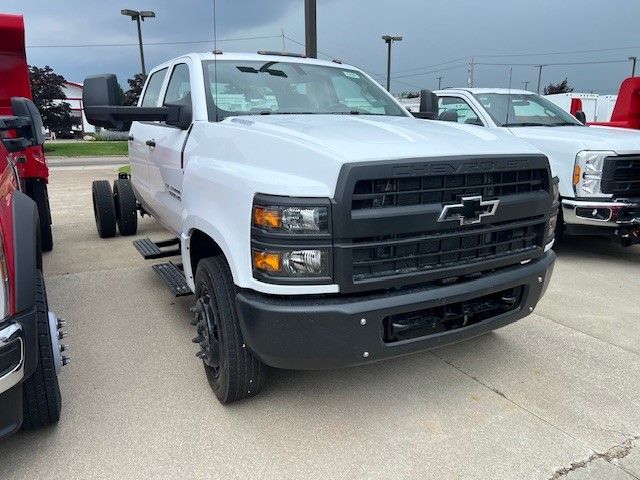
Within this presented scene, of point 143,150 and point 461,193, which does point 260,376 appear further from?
point 143,150

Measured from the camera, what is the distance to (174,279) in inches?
157

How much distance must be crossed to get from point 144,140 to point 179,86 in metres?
0.88

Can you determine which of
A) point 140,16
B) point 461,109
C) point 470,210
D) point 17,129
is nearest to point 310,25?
point 461,109

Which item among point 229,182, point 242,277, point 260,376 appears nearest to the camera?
point 242,277

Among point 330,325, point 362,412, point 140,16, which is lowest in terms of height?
point 362,412

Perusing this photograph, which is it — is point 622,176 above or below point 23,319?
above

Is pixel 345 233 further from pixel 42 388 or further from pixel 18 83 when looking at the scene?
pixel 18 83

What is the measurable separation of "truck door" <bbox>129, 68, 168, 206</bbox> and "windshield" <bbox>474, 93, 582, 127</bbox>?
4.04 m

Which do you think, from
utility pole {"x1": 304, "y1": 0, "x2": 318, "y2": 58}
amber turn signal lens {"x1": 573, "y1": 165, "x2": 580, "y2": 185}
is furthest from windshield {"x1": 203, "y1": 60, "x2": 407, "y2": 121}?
utility pole {"x1": 304, "y1": 0, "x2": 318, "y2": 58}

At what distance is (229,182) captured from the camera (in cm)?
258

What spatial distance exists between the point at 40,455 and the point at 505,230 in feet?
8.38

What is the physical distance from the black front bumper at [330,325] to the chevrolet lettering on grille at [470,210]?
335mm

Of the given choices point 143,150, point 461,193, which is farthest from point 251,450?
point 143,150

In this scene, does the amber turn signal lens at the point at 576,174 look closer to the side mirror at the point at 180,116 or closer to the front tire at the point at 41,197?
the side mirror at the point at 180,116
